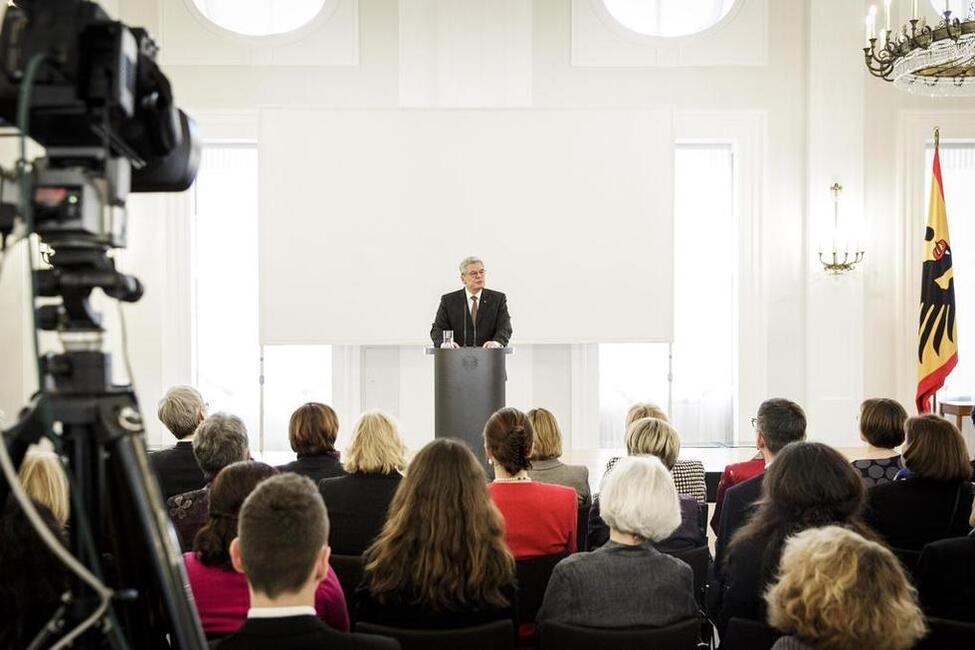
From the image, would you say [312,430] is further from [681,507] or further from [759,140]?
[759,140]

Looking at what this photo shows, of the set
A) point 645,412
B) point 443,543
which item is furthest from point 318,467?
point 645,412

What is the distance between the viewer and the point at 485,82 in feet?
25.7

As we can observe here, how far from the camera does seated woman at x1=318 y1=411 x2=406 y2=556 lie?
3059 mm

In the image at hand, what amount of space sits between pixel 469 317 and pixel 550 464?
2.60 m

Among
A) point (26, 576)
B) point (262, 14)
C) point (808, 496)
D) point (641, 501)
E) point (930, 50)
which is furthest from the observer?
point (262, 14)

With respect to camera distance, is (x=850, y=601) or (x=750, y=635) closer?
A: (x=850, y=601)

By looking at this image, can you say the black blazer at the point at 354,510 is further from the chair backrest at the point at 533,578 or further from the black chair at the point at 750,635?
the black chair at the point at 750,635

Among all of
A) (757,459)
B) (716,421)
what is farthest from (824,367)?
(757,459)

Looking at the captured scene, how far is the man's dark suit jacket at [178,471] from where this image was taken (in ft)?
12.0

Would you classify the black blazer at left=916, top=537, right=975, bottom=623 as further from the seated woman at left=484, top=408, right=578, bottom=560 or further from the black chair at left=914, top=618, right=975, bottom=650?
the seated woman at left=484, top=408, right=578, bottom=560

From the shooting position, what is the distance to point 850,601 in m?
1.74

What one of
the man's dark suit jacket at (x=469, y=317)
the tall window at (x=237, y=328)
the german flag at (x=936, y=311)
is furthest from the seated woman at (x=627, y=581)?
the tall window at (x=237, y=328)

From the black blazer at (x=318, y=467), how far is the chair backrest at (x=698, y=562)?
1348mm

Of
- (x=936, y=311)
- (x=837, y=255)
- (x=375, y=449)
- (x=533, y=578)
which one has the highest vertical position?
(x=837, y=255)
